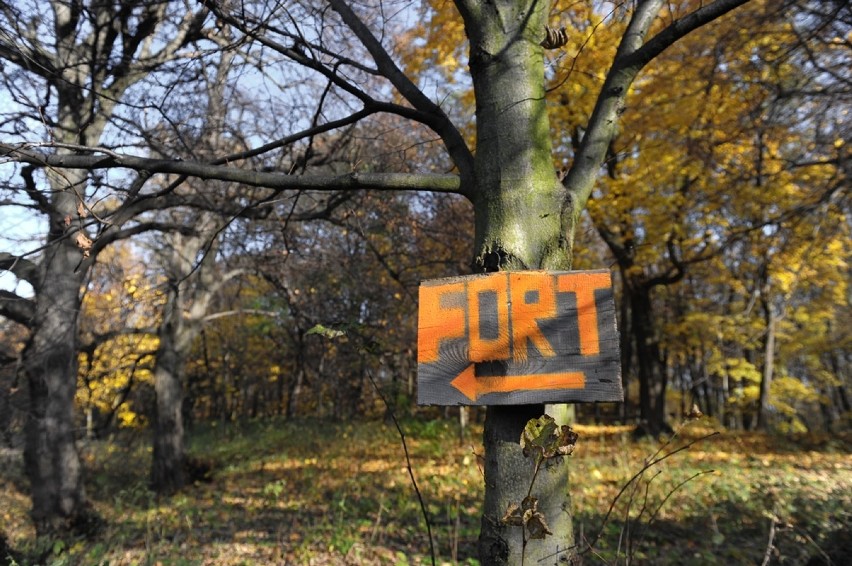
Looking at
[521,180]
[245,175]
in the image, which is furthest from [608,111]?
[245,175]

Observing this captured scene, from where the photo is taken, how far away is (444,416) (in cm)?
1373

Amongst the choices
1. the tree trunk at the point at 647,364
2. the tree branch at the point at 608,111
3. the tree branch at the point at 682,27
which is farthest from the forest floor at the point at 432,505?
the tree branch at the point at 682,27

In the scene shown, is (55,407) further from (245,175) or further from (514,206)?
(514,206)

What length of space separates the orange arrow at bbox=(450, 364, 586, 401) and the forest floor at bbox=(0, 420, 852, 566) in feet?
1.29

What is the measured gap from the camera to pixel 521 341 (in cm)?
175

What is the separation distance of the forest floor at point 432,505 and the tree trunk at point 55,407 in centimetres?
43

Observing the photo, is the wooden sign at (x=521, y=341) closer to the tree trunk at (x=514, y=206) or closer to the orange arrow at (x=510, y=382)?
the orange arrow at (x=510, y=382)

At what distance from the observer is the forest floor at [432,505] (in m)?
4.12

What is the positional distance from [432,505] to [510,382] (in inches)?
188

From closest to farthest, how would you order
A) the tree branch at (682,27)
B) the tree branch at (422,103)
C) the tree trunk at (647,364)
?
1. the tree branch at (682,27)
2. the tree branch at (422,103)
3. the tree trunk at (647,364)

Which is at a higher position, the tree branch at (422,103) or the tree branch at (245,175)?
the tree branch at (422,103)

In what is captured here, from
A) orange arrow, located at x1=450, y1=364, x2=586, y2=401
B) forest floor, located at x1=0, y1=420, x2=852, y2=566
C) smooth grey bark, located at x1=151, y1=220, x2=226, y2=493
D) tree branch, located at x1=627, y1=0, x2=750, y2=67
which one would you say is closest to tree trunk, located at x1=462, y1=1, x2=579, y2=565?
orange arrow, located at x1=450, y1=364, x2=586, y2=401

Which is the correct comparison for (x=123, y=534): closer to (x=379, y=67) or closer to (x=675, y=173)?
(x=379, y=67)

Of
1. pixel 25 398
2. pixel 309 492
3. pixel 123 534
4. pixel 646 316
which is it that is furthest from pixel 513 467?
pixel 646 316
